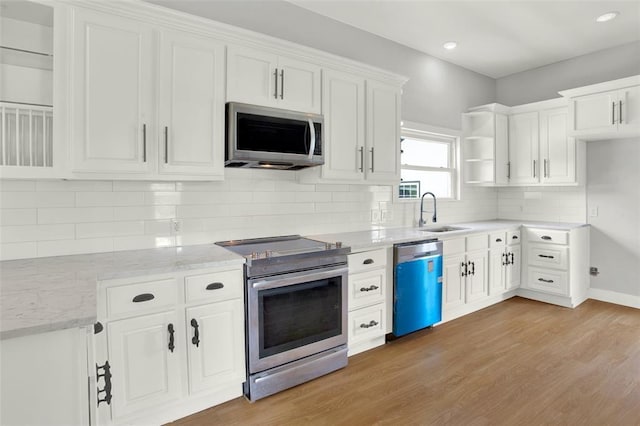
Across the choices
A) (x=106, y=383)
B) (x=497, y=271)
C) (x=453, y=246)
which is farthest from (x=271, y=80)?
(x=497, y=271)

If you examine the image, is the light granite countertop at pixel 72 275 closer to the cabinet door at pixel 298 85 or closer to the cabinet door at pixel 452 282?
the cabinet door at pixel 452 282

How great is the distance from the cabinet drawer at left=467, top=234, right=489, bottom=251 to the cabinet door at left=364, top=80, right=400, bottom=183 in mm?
1057

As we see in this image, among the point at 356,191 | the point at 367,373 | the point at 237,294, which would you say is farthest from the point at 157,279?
the point at 356,191

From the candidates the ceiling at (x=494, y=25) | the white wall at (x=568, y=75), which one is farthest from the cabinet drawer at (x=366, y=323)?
the white wall at (x=568, y=75)

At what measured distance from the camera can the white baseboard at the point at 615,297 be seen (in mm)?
4055

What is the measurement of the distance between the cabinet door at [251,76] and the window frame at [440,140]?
185 centimetres

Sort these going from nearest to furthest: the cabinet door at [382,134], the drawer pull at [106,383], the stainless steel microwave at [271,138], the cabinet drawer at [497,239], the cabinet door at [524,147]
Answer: the drawer pull at [106,383]
the stainless steel microwave at [271,138]
the cabinet door at [382,134]
the cabinet drawer at [497,239]
the cabinet door at [524,147]

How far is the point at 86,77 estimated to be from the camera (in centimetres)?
199

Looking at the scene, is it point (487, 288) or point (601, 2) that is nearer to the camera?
point (601, 2)

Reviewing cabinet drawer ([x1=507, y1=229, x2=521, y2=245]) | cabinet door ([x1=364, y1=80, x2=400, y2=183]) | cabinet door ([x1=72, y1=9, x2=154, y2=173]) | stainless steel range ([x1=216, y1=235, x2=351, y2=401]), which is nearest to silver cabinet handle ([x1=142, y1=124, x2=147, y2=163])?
cabinet door ([x1=72, y1=9, x2=154, y2=173])

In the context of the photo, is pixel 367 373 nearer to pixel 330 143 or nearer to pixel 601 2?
pixel 330 143

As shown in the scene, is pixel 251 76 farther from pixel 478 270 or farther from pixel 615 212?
pixel 615 212

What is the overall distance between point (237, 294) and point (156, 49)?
5.18ft

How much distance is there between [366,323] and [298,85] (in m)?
1.97
